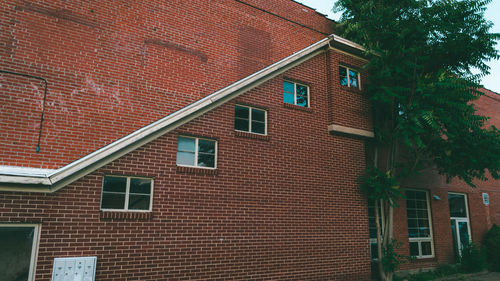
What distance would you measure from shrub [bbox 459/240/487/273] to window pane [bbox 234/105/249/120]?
447 inches

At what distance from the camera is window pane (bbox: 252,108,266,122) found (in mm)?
8991

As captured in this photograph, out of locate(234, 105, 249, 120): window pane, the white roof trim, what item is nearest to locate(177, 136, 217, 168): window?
locate(234, 105, 249, 120): window pane

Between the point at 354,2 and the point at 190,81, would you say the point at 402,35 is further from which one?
the point at 190,81

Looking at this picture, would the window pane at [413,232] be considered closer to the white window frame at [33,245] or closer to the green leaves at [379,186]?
the green leaves at [379,186]

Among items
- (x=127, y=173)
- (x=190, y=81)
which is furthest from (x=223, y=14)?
(x=127, y=173)

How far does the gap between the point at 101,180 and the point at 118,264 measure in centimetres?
174

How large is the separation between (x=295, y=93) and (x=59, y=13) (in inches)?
283

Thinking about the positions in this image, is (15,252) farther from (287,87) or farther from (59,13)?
(287,87)

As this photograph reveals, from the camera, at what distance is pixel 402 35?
9.79 meters

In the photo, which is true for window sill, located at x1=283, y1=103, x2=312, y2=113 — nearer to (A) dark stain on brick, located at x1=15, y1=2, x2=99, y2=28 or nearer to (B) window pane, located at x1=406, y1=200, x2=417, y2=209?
(A) dark stain on brick, located at x1=15, y1=2, x2=99, y2=28

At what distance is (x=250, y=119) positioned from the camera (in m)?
8.82

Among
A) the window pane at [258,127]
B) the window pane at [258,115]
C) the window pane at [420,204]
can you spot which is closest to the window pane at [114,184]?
the window pane at [258,127]

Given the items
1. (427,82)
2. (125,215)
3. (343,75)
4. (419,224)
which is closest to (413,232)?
(419,224)

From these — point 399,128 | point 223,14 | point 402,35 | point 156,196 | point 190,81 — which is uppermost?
point 223,14
